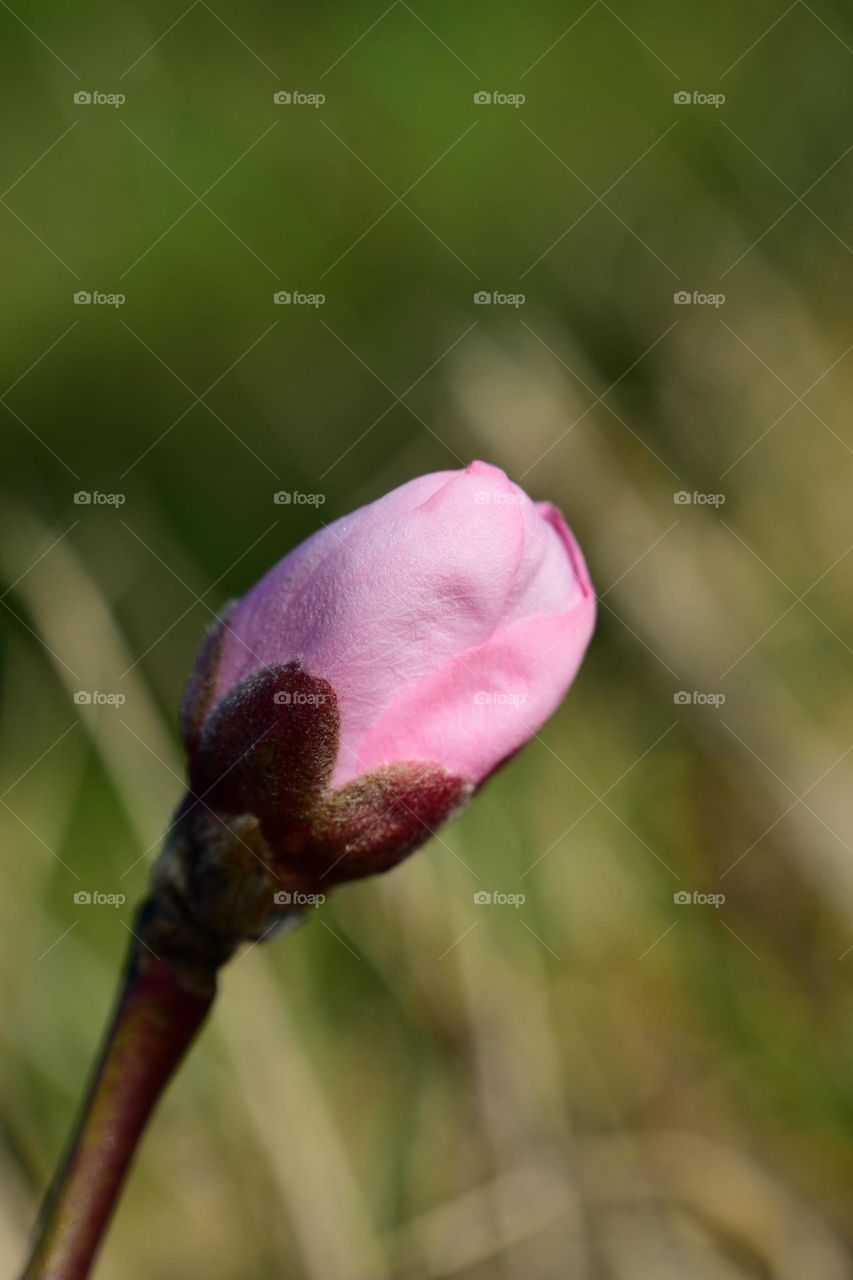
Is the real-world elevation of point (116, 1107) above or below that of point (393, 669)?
below

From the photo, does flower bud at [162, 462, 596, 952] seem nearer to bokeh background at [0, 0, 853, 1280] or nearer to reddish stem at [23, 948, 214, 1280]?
reddish stem at [23, 948, 214, 1280]

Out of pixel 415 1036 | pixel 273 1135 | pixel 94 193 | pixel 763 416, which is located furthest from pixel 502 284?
pixel 273 1135

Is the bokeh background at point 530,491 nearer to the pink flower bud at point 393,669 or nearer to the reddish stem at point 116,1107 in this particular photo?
the reddish stem at point 116,1107

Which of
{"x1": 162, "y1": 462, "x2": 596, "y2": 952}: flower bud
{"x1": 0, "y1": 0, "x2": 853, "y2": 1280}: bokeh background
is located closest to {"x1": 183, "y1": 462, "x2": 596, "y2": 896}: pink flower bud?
{"x1": 162, "y1": 462, "x2": 596, "y2": 952}: flower bud

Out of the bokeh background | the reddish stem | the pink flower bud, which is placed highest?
the pink flower bud

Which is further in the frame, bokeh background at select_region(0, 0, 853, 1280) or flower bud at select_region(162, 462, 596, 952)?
bokeh background at select_region(0, 0, 853, 1280)

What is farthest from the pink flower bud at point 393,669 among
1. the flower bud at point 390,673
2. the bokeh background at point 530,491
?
the bokeh background at point 530,491

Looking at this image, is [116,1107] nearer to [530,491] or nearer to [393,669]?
[393,669]

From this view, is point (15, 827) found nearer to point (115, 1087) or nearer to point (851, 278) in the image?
point (115, 1087)

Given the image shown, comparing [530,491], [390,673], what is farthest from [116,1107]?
[530,491]
